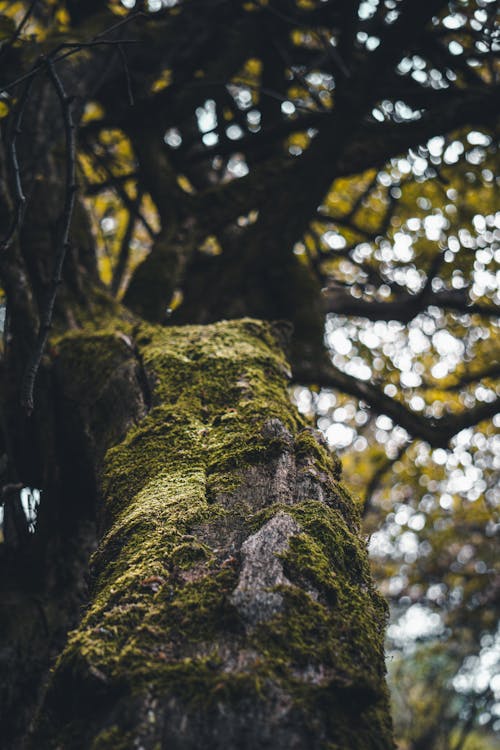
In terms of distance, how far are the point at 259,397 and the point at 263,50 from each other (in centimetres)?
533

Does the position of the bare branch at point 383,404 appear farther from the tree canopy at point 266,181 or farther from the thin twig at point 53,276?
the thin twig at point 53,276

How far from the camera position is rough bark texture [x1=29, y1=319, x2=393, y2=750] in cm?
123

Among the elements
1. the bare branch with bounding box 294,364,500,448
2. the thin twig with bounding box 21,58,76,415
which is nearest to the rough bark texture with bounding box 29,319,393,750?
the thin twig with bounding box 21,58,76,415

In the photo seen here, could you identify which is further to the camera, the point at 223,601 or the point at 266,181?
the point at 266,181

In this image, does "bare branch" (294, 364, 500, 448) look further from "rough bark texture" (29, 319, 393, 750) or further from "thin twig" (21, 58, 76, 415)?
"thin twig" (21, 58, 76, 415)

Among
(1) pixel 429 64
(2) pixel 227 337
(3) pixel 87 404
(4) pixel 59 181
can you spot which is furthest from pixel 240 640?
(1) pixel 429 64

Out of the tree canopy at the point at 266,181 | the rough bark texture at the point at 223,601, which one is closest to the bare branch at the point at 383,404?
the tree canopy at the point at 266,181

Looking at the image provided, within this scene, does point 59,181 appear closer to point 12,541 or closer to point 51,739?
point 12,541

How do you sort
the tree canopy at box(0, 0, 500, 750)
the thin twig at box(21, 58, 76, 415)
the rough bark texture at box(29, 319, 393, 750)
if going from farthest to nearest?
the tree canopy at box(0, 0, 500, 750) → the thin twig at box(21, 58, 76, 415) → the rough bark texture at box(29, 319, 393, 750)

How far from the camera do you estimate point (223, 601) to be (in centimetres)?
145

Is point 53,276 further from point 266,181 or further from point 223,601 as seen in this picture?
point 266,181

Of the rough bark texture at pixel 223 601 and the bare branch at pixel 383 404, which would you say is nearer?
the rough bark texture at pixel 223 601

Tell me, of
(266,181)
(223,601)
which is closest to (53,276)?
(223,601)

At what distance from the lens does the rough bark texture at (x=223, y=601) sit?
4.02 ft
